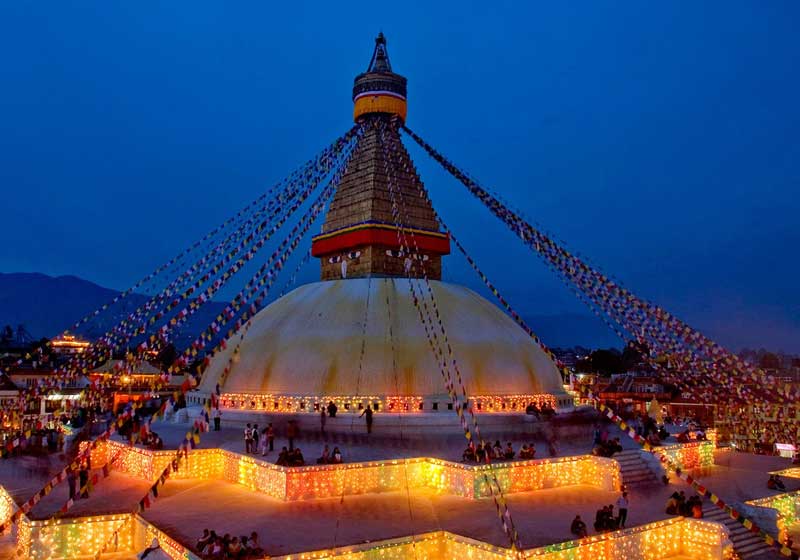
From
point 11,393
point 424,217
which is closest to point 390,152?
point 424,217

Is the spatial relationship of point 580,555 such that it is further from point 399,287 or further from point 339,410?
point 399,287

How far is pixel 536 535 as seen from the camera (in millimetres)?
8375

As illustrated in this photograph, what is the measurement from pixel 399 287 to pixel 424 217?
2734 millimetres

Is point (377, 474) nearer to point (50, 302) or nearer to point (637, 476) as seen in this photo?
point (637, 476)

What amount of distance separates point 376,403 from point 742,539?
744 centimetres

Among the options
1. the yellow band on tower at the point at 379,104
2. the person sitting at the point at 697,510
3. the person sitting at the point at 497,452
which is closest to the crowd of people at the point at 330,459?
the person sitting at the point at 497,452

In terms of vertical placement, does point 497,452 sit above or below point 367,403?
below

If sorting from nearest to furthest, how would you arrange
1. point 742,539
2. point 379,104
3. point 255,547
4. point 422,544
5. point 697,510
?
point 255,547 < point 422,544 < point 697,510 < point 742,539 < point 379,104

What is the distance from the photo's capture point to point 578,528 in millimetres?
8406

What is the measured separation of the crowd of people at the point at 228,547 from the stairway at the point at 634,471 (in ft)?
23.2

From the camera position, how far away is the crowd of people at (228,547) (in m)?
7.25

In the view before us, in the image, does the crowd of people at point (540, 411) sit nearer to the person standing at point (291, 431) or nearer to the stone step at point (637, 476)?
the stone step at point (637, 476)

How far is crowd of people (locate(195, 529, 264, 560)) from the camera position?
7246 mm

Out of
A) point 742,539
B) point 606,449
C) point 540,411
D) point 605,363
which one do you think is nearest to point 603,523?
point 742,539
